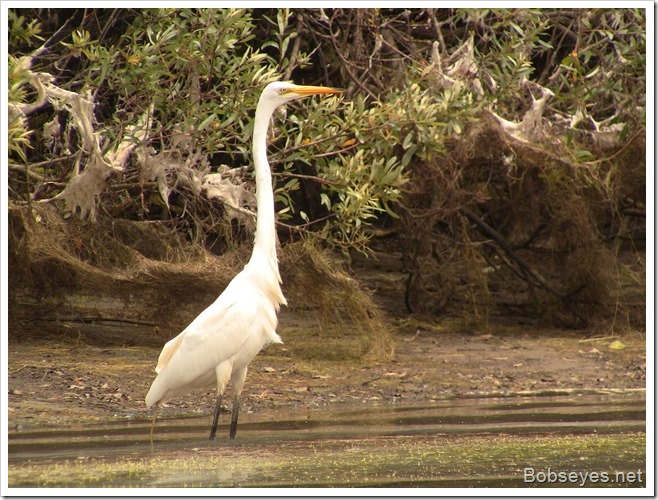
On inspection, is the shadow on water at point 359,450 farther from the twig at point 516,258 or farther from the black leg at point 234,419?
the twig at point 516,258

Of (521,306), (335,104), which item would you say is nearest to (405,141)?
(335,104)

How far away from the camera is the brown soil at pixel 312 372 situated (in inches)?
278

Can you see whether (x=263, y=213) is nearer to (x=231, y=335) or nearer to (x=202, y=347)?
(x=231, y=335)

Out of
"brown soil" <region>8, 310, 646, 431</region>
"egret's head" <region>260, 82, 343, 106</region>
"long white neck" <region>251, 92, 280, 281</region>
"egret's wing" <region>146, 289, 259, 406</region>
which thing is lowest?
"brown soil" <region>8, 310, 646, 431</region>

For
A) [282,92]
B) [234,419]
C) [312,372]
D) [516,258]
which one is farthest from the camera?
[516,258]

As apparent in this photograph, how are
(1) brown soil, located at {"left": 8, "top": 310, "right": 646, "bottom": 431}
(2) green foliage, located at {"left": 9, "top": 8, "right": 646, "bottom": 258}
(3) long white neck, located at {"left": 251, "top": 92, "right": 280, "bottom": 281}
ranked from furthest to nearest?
1. (2) green foliage, located at {"left": 9, "top": 8, "right": 646, "bottom": 258}
2. (1) brown soil, located at {"left": 8, "top": 310, "right": 646, "bottom": 431}
3. (3) long white neck, located at {"left": 251, "top": 92, "right": 280, "bottom": 281}

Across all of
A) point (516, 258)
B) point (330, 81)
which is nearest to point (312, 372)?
point (330, 81)

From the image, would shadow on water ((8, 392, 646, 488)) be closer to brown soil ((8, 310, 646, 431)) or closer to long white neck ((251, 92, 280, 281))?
brown soil ((8, 310, 646, 431))

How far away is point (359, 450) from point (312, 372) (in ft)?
8.77

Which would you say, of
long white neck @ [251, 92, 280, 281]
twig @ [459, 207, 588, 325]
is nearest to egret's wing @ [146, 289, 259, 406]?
long white neck @ [251, 92, 280, 281]

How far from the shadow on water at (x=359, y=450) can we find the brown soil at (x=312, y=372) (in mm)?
447

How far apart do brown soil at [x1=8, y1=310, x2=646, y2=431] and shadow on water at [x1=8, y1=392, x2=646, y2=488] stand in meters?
0.45

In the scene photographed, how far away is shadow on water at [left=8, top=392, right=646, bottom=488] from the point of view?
190 inches

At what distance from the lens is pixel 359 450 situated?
5484mm
